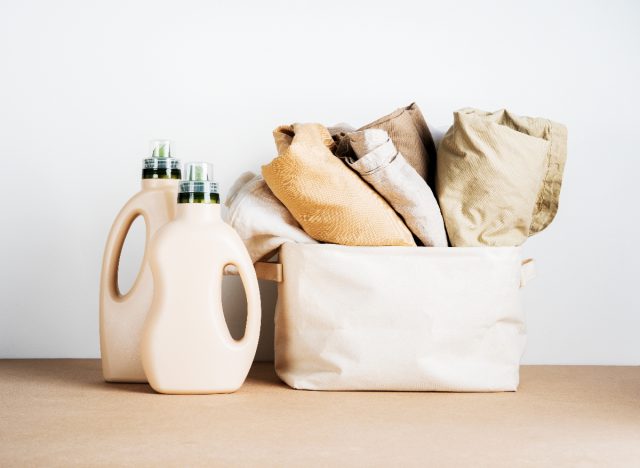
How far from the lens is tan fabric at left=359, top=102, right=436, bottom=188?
1.74 m

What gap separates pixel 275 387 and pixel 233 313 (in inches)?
15.7

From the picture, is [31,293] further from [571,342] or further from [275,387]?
[571,342]

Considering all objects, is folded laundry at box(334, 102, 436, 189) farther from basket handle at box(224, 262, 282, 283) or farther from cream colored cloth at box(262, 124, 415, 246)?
basket handle at box(224, 262, 282, 283)

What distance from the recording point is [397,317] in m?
1.61

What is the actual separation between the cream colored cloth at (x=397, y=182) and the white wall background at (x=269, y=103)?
18.1 inches

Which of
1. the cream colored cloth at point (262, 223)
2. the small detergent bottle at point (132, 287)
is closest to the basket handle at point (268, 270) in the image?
the cream colored cloth at point (262, 223)

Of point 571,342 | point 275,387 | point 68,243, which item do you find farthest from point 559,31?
point 68,243

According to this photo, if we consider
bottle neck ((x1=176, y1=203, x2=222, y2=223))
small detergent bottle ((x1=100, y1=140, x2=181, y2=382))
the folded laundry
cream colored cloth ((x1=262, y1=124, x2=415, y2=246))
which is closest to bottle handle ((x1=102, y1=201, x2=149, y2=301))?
small detergent bottle ((x1=100, y1=140, x2=181, y2=382))

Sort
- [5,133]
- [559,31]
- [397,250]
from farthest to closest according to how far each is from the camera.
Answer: [559,31] < [5,133] < [397,250]

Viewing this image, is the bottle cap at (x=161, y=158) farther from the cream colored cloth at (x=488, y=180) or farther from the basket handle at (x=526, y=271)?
the basket handle at (x=526, y=271)

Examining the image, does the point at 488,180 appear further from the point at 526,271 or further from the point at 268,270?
the point at 268,270

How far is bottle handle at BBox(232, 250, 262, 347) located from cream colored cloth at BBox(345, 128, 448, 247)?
0.28 metres

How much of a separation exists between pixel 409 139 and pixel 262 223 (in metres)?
0.35

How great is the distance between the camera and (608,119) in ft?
7.05
